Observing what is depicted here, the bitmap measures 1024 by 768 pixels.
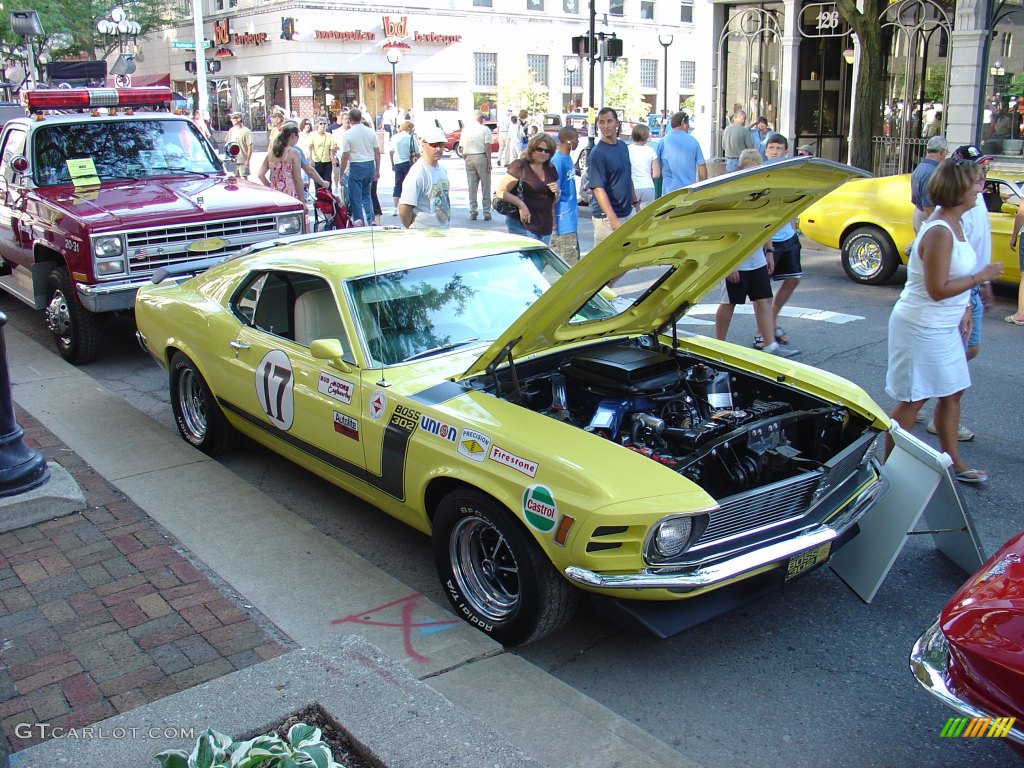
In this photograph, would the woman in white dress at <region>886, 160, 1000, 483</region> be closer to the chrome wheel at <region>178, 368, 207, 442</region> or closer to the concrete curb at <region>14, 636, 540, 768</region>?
the concrete curb at <region>14, 636, 540, 768</region>

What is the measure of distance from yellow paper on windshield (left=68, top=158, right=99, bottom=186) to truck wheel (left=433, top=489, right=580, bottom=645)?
654 cm

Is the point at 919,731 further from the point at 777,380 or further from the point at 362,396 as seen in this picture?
the point at 362,396

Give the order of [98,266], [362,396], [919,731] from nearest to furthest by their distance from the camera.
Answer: [919,731] → [362,396] → [98,266]

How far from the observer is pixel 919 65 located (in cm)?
2011

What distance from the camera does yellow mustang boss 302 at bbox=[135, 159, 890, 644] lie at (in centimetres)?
366

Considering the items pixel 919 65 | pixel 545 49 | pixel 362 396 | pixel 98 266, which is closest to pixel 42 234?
pixel 98 266

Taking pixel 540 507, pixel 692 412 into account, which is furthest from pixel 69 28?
pixel 540 507

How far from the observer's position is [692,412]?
15.2 ft

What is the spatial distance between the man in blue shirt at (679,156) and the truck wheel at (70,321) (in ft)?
24.6

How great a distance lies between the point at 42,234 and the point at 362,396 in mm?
5627

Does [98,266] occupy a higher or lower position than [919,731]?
higher

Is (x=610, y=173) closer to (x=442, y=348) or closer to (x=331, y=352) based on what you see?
(x=442, y=348)

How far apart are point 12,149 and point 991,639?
9923 millimetres

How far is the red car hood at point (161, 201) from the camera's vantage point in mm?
8328
